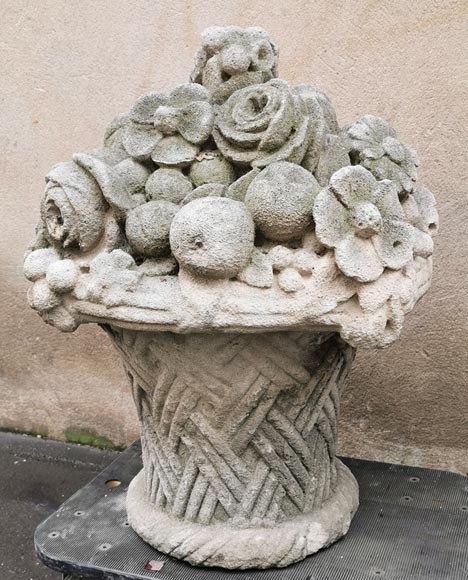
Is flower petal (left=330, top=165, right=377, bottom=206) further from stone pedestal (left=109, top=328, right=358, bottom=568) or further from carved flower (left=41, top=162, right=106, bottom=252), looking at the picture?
carved flower (left=41, top=162, right=106, bottom=252)

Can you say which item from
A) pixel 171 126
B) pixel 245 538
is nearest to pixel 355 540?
pixel 245 538

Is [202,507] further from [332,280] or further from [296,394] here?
[332,280]

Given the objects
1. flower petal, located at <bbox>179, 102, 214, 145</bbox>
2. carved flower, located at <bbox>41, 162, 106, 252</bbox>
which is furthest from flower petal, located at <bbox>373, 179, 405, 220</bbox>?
carved flower, located at <bbox>41, 162, 106, 252</bbox>

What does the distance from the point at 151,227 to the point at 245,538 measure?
19.7 inches

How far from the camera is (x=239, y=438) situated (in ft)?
3.63

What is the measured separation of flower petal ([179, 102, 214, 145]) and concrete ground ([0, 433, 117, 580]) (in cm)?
107

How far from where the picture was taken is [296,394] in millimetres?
1113

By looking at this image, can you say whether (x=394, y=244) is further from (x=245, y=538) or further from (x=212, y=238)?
(x=245, y=538)

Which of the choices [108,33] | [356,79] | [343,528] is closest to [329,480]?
[343,528]

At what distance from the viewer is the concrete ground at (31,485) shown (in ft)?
5.43

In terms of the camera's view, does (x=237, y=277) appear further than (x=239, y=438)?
No

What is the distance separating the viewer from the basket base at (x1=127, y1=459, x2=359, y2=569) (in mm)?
1110

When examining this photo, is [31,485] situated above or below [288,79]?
below

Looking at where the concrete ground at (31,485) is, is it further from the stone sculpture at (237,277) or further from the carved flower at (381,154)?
the carved flower at (381,154)
